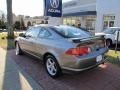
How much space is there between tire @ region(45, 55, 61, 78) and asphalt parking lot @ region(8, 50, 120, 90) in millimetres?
147

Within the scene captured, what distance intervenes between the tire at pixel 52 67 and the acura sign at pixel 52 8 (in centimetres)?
495

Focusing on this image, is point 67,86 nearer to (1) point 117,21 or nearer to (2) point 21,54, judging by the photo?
(2) point 21,54

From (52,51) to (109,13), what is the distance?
Answer: 15750 mm

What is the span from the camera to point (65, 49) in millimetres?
4461

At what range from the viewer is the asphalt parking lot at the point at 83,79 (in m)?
4.42

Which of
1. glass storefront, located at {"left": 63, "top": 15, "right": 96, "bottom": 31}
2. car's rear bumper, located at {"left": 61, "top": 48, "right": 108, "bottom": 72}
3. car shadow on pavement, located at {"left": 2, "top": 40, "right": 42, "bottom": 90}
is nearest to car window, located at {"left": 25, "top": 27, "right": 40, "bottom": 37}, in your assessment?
car shadow on pavement, located at {"left": 2, "top": 40, "right": 42, "bottom": 90}

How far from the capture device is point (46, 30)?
5.59 meters

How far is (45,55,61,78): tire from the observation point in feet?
15.9

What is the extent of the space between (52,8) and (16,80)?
593 centimetres

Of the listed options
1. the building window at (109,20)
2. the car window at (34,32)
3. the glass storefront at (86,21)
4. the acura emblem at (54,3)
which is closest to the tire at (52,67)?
the car window at (34,32)

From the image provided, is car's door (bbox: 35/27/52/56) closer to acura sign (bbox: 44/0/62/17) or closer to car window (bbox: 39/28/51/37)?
car window (bbox: 39/28/51/37)

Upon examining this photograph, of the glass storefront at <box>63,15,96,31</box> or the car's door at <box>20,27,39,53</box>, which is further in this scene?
the glass storefront at <box>63,15,96,31</box>

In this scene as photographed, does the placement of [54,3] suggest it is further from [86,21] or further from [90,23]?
[86,21]

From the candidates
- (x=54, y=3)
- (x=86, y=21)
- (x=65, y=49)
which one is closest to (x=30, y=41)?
(x=65, y=49)
